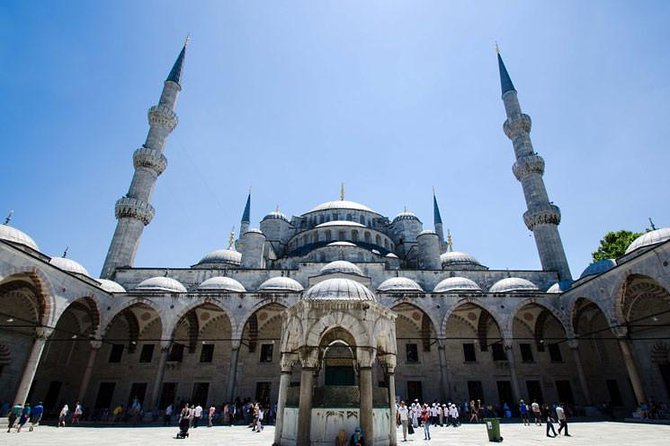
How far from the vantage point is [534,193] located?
22656 mm

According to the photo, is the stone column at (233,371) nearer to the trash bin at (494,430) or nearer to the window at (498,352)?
the trash bin at (494,430)

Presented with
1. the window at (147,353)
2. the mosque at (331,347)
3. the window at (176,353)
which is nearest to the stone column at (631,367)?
the mosque at (331,347)

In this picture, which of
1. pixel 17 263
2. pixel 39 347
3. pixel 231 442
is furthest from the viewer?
pixel 39 347

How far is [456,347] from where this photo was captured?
61.1ft

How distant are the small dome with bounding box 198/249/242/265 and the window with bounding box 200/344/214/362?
7.01 metres

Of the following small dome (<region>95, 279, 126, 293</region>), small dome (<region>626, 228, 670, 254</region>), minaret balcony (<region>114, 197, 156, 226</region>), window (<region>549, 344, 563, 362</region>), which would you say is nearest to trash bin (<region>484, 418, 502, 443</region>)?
window (<region>549, 344, 563, 362</region>)

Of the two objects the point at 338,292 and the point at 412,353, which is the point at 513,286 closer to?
the point at 412,353

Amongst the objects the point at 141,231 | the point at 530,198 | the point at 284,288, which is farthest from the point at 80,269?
the point at 530,198

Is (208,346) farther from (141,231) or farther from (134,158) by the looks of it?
(134,158)

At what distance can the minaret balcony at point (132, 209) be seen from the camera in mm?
21172

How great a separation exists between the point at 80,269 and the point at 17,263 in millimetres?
5942

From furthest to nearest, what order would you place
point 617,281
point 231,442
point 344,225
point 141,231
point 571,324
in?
1. point 344,225
2. point 141,231
3. point 571,324
4. point 617,281
5. point 231,442

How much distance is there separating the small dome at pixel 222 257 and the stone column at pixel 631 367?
20.9 meters

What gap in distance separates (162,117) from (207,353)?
16.0 meters
